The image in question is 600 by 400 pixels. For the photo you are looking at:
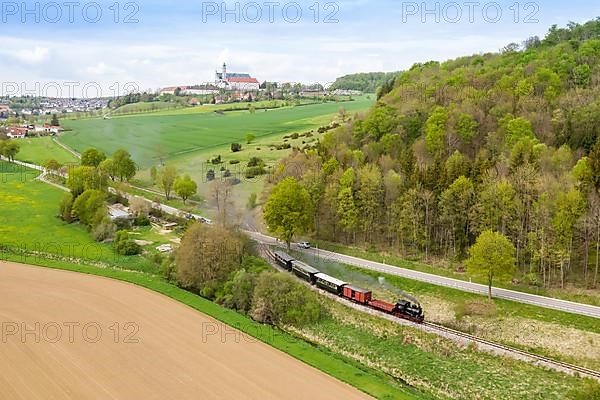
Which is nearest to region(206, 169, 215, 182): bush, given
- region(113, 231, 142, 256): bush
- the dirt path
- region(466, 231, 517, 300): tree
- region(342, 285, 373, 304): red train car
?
region(113, 231, 142, 256): bush

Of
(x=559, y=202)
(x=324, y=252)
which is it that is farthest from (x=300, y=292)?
(x=559, y=202)

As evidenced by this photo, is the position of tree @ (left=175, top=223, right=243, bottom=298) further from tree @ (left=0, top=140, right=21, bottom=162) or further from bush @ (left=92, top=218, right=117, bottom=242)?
tree @ (left=0, top=140, right=21, bottom=162)

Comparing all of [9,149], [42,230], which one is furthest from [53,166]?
[42,230]

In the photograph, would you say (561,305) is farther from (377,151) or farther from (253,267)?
(377,151)

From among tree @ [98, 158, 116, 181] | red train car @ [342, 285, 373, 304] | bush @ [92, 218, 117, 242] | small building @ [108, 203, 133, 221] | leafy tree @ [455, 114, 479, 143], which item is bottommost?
red train car @ [342, 285, 373, 304]

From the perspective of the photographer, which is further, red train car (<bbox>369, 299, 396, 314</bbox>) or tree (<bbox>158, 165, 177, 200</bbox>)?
tree (<bbox>158, 165, 177, 200</bbox>)

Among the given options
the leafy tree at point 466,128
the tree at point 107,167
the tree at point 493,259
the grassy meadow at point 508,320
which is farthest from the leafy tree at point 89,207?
the leafy tree at point 466,128
